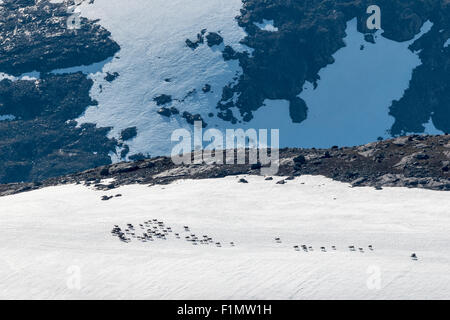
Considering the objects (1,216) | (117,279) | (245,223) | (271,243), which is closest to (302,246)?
(271,243)

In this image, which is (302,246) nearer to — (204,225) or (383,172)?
(204,225)

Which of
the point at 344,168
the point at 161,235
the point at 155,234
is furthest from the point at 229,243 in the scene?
the point at 344,168

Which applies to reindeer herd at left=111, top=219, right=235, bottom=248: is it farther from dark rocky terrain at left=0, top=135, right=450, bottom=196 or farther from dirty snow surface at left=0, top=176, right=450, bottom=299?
dark rocky terrain at left=0, top=135, right=450, bottom=196

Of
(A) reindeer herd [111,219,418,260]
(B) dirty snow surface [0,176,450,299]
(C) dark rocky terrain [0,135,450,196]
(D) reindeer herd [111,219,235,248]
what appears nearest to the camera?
(B) dirty snow surface [0,176,450,299]

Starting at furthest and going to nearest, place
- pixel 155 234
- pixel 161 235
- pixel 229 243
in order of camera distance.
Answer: pixel 155 234
pixel 161 235
pixel 229 243

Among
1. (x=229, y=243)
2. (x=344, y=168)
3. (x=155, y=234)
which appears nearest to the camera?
(x=229, y=243)

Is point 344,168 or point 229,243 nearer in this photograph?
Answer: point 229,243

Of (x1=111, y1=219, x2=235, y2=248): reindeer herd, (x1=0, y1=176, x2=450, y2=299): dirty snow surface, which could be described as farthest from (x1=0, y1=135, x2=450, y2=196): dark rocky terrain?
(x1=111, y1=219, x2=235, y2=248): reindeer herd

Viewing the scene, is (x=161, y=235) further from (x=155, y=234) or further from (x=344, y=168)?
(x=344, y=168)

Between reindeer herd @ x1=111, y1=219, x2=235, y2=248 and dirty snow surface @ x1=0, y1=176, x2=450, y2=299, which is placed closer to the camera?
dirty snow surface @ x1=0, y1=176, x2=450, y2=299
